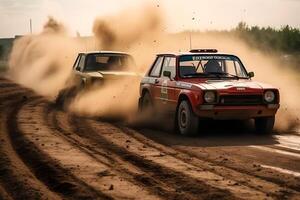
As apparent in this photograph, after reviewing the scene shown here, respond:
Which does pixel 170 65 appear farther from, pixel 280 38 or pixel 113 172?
pixel 280 38

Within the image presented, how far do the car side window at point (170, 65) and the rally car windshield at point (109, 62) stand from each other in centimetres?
420

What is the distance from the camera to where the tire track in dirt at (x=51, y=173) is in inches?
247

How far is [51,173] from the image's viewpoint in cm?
733

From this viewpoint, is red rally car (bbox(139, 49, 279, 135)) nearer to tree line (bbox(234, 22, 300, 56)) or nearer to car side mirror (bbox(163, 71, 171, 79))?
car side mirror (bbox(163, 71, 171, 79))

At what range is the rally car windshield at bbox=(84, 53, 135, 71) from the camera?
53.5 feet

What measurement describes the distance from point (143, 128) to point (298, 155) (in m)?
4.23

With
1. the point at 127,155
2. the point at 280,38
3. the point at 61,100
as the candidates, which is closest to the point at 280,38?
the point at 280,38

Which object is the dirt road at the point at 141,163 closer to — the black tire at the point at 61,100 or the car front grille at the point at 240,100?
the car front grille at the point at 240,100

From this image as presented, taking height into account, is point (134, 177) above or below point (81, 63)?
below

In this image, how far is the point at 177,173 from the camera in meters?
7.24

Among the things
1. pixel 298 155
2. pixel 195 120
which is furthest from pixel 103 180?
pixel 195 120

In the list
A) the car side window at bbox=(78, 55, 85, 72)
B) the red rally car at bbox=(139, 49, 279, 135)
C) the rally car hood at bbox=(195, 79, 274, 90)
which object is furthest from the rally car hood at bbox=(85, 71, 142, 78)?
the rally car hood at bbox=(195, 79, 274, 90)

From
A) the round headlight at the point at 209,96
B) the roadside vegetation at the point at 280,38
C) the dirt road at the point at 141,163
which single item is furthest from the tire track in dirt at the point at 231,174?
the roadside vegetation at the point at 280,38

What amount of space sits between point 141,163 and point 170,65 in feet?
14.3
